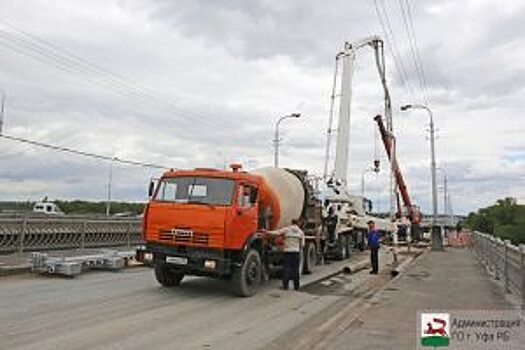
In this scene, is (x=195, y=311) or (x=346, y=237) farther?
(x=346, y=237)

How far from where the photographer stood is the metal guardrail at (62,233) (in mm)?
17531

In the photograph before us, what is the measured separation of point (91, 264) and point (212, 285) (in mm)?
3568

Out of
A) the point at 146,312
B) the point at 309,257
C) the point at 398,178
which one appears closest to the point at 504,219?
the point at 398,178

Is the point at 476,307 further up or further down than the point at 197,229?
further down

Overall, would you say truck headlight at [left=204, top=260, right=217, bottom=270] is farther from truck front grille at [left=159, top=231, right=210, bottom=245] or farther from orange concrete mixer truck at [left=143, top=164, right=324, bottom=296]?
truck front grille at [left=159, top=231, right=210, bottom=245]

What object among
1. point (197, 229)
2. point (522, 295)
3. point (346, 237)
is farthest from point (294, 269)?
point (346, 237)

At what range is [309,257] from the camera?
1948 cm

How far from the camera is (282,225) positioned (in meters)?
17.0

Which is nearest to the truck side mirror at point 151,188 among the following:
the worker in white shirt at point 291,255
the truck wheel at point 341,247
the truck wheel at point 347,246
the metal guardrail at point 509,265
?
the worker in white shirt at point 291,255

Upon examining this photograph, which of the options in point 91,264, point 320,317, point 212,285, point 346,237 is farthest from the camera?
point 346,237

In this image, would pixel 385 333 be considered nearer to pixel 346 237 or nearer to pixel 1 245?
pixel 1 245

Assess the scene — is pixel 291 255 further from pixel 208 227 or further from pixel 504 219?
pixel 504 219

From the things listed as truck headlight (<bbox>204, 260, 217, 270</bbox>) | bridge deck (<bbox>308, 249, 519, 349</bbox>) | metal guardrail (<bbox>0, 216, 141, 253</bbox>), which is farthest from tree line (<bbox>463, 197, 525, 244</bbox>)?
truck headlight (<bbox>204, 260, 217, 270</bbox>)

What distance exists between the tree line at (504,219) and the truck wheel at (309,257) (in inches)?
1422
